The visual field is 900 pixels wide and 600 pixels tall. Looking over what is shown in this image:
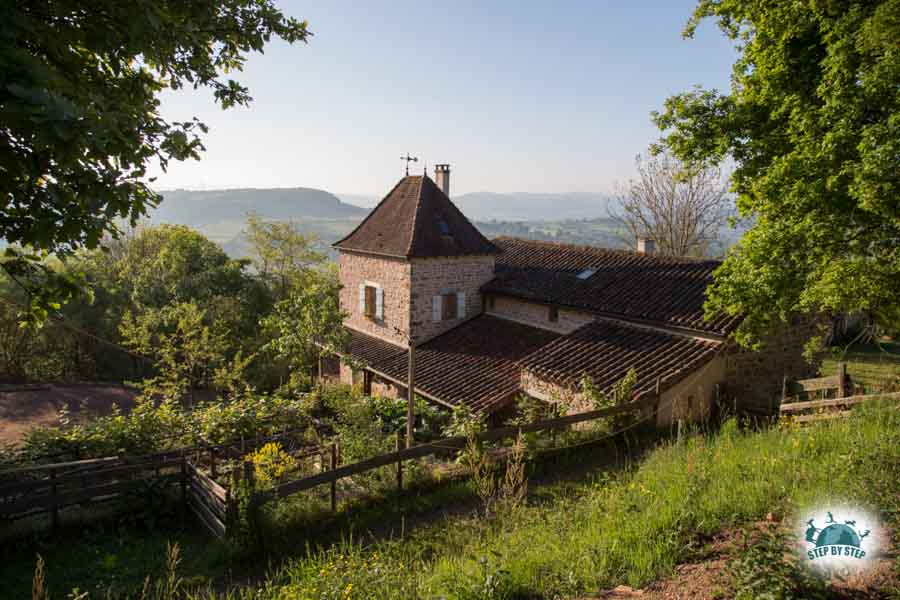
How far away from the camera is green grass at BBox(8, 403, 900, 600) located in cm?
434

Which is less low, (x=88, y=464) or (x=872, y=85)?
(x=872, y=85)

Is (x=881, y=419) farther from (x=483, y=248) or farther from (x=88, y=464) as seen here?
(x=483, y=248)

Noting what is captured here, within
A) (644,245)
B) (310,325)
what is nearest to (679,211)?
(644,245)

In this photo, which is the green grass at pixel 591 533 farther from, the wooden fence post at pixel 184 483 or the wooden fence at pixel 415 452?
the wooden fence post at pixel 184 483

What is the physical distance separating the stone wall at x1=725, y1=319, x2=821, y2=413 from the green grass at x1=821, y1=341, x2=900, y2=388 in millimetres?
5125

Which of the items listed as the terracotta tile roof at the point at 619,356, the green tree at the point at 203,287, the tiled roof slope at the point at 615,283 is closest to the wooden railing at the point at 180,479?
the terracotta tile roof at the point at 619,356

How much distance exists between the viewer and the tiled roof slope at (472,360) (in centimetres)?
1444

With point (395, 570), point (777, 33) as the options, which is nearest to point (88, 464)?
point (395, 570)

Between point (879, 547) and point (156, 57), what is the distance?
24.6 ft

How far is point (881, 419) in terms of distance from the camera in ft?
22.7

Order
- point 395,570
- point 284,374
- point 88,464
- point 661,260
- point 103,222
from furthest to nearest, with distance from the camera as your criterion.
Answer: point 284,374 < point 661,260 < point 88,464 < point 395,570 < point 103,222

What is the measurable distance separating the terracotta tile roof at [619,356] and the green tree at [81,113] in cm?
1024

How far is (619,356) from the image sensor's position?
13.6 metres

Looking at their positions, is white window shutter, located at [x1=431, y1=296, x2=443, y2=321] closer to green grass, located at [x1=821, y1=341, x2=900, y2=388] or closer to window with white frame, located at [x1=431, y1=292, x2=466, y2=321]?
window with white frame, located at [x1=431, y1=292, x2=466, y2=321]
